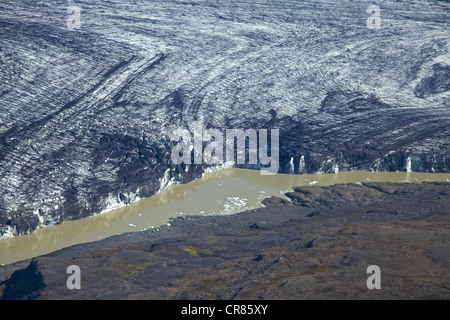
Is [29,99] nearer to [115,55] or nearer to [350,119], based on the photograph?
[115,55]

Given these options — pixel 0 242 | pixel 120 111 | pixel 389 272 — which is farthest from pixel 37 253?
pixel 389 272

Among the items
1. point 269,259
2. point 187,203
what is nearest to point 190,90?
point 187,203

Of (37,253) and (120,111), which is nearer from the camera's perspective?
(37,253)

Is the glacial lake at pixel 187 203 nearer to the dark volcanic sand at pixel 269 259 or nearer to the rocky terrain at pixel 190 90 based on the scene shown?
the rocky terrain at pixel 190 90

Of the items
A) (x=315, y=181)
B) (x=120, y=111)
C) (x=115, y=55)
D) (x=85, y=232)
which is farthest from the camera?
(x=115, y=55)

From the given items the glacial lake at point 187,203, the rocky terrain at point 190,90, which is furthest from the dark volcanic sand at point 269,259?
the rocky terrain at point 190,90

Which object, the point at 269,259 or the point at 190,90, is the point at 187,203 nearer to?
the point at 269,259
